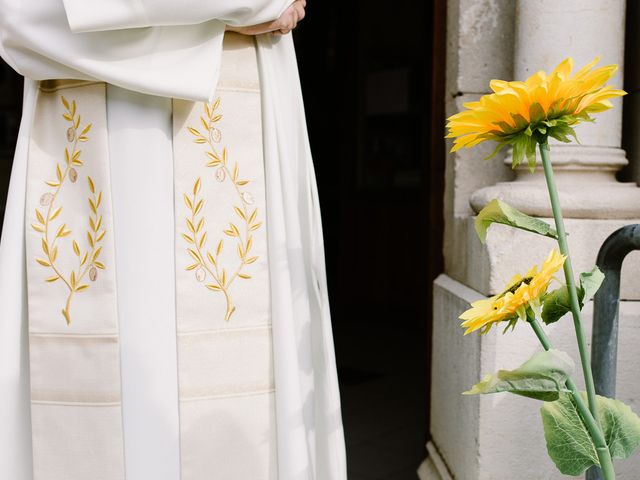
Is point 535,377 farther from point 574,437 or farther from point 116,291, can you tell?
point 116,291

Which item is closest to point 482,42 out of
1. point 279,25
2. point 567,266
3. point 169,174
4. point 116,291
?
point 279,25

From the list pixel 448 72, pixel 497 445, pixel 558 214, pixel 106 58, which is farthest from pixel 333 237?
pixel 558 214

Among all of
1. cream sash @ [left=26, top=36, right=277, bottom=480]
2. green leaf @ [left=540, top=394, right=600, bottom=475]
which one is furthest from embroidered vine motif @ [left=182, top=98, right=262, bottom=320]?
green leaf @ [left=540, top=394, right=600, bottom=475]

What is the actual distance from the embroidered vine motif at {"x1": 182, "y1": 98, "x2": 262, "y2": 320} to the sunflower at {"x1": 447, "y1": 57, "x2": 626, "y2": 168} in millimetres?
789

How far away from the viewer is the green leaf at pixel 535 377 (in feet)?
2.91

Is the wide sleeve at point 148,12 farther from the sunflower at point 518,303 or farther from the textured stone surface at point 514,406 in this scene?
the textured stone surface at point 514,406

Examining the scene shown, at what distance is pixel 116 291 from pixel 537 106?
1035 millimetres

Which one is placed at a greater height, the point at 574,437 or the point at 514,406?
the point at 574,437

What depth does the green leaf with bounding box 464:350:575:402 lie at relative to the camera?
0.89 m

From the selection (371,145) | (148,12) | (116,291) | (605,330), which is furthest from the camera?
(371,145)

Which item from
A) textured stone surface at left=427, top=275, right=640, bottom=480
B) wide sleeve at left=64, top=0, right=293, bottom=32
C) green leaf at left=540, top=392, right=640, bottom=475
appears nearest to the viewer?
green leaf at left=540, top=392, right=640, bottom=475

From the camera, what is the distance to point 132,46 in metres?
1.51

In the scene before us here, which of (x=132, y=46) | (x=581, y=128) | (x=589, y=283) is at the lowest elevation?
(x=589, y=283)

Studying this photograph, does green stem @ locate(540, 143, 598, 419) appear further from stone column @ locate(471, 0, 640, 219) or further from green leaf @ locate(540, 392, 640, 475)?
stone column @ locate(471, 0, 640, 219)
